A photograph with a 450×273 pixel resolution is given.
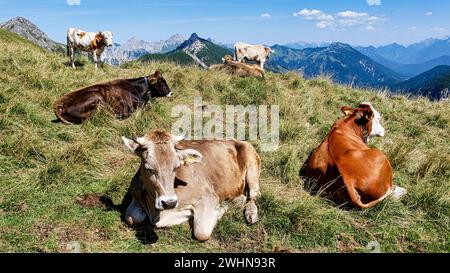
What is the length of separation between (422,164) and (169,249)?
6204mm

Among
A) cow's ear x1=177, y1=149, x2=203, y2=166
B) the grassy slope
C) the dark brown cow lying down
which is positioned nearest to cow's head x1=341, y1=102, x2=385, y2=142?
the grassy slope

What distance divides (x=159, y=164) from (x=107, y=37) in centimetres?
1686

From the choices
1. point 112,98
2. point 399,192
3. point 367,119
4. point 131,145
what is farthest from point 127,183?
point 367,119

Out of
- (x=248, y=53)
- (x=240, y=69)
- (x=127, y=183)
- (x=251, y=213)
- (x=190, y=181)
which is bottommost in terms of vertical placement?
(x=251, y=213)

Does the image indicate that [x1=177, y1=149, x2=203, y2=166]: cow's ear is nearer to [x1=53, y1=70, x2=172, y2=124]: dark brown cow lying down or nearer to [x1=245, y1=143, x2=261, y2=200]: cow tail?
[x1=245, y1=143, x2=261, y2=200]: cow tail

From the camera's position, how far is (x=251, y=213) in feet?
23.5

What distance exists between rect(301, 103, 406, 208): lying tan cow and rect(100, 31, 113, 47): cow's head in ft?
49.9

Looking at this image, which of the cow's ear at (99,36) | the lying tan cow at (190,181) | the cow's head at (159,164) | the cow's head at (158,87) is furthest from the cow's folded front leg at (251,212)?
the cow's ear at (99,36)

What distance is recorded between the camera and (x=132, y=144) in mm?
6176

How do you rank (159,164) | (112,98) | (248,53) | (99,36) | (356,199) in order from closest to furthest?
1. (159,164)
2. (356,199)
3. (112,98)
4. (99,36)
5. (248,53)

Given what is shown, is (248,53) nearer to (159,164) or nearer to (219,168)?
(219,168)

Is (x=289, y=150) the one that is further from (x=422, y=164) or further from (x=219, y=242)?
(x=219, y=242)

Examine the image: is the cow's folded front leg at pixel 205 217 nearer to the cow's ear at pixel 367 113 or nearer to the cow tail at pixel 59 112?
the cow's ear at pixel 367 113
